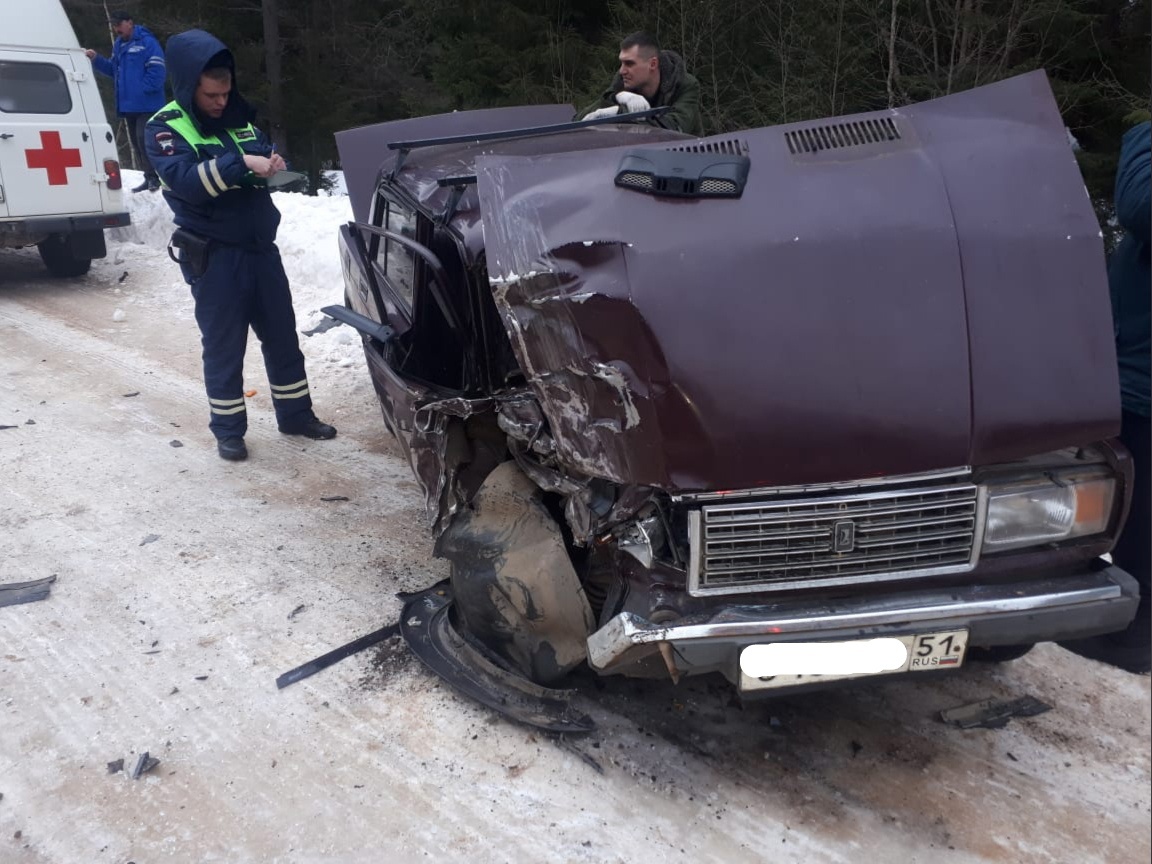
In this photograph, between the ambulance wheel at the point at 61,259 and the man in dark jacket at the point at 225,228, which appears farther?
the ambulance wheel at the point at 61,259

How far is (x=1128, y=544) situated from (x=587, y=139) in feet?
8.43

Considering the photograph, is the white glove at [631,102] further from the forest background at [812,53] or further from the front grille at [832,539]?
the front grille at [832,539]

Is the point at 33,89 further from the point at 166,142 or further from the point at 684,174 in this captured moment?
the point at 684,174

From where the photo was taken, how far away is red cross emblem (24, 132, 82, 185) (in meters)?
7.97

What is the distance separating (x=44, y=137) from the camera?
7988 millimetres

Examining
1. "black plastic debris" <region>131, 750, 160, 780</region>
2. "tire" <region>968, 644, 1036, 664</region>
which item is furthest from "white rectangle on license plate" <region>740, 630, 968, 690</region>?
"black plastic debris" <region>131, 750, 160, 780</region>

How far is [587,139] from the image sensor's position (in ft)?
13.0

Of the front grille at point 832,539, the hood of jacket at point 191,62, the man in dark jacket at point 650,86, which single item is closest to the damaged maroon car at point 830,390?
the front grille at point 832,539

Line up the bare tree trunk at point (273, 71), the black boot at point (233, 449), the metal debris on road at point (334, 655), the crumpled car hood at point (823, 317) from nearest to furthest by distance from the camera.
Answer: the crumpled car hood at point (823, 317) < the metal debris on road at point (334, 655) < the black boot at point (233, 449) < the bare tree trunk at point (273, 71)

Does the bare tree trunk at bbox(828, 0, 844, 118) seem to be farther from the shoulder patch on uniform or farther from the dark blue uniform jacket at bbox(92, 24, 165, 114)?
A: the dark blue uniform jacket at bbox(92, 24, 165, 114)

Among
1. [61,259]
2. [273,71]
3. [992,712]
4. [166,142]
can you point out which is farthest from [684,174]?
[273,71]

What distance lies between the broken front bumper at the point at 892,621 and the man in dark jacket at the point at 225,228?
330 cm

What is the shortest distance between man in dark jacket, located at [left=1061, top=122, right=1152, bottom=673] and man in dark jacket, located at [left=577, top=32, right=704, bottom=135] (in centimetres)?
276

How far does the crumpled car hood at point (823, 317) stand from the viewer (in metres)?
2.34
